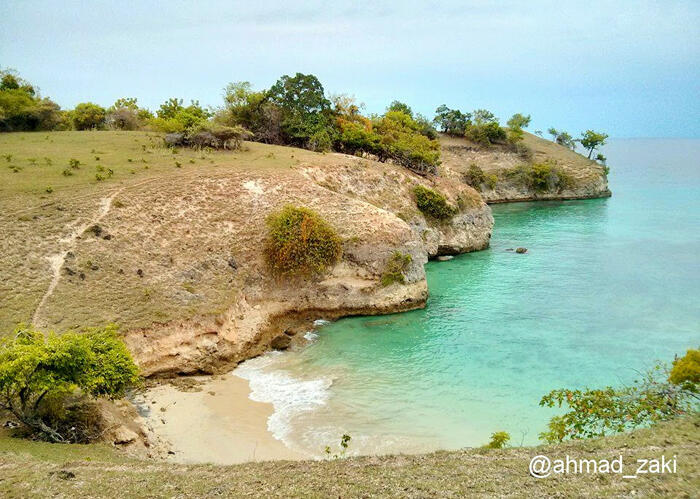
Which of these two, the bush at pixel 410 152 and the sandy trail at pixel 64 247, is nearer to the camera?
the sandy trail at pixel 64 247

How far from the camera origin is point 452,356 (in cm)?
2669

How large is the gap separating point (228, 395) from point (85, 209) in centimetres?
1661

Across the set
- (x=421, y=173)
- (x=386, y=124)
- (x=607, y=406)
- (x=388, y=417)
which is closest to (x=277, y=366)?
(x=388, y=417)

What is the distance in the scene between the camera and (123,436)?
17297mm

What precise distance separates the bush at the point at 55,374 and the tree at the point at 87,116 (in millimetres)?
50716

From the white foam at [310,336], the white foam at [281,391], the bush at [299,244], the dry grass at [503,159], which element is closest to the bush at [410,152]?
the bush at [299,244]

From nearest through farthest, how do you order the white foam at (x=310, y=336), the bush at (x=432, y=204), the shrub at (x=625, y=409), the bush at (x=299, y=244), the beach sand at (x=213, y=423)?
the shrub at (x=625, y=409), the beach sand at (x=213, y=423), the white foam at (x=310, y=336), the bush at (x=299, y=244), the bush at (x=432, y=204)

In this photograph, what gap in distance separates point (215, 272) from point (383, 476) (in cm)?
2008

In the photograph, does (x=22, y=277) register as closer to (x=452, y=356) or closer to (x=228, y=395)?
(x=228, y=395)

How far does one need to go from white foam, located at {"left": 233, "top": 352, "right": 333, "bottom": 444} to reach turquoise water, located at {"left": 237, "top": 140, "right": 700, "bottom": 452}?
0.09 meters

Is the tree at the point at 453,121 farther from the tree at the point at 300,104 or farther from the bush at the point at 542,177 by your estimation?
the tree at the point at 300,104

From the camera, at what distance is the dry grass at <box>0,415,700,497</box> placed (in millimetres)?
11086

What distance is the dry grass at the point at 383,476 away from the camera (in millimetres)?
11086

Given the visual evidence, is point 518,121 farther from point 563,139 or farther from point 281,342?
point 281,342
